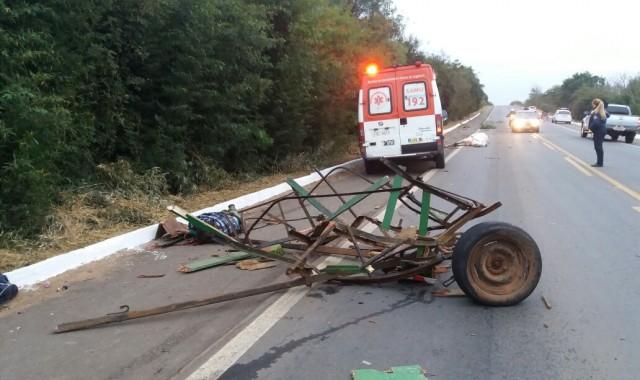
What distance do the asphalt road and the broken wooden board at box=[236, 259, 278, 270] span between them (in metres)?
0.13

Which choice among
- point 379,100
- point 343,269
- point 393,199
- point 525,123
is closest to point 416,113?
point 379,100

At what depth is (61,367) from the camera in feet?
12.6

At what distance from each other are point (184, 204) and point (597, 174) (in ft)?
33.0

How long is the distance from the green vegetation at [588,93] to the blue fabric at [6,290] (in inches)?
2300

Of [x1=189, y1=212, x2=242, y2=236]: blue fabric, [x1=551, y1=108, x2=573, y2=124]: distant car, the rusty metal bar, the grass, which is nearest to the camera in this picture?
the rusty metal bar

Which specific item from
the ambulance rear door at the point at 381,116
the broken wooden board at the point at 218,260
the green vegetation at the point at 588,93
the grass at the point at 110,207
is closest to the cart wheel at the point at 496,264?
the broken wooden board at the point at 218,260

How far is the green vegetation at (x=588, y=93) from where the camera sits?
5897 cm

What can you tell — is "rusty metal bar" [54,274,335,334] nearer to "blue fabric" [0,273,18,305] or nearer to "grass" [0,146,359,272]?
"blue fabric" [0,273,18,305]

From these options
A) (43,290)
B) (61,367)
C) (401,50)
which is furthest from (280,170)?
(401,50)

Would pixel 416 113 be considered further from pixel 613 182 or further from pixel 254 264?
pixel 254 264

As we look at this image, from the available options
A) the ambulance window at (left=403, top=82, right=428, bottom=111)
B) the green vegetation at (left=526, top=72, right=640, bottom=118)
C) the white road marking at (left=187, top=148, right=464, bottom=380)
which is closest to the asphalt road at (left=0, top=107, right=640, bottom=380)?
the white road marking at (left=187, top=148, right=464, bottom=380)

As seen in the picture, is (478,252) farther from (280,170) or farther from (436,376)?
(280,170)

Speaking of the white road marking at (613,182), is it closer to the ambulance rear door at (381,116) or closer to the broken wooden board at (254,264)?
the ambulance rear door at (381,116)

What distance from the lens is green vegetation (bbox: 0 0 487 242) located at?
6.71 meters
